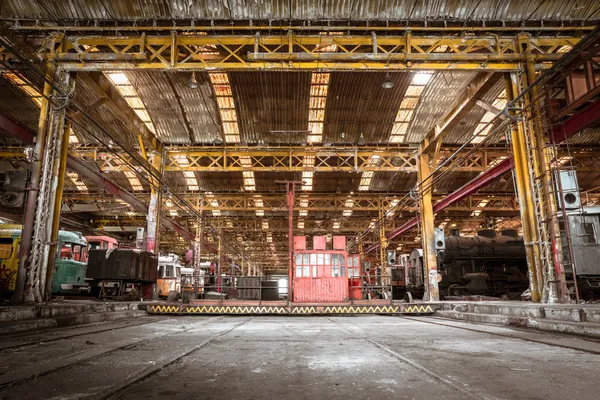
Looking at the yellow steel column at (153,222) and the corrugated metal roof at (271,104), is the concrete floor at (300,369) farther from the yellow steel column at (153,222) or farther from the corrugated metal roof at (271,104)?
the yellow steel column at (153,222)

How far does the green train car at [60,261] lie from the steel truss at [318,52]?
5.67 meters

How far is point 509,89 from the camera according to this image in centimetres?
1121

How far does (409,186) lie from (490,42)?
11606mm

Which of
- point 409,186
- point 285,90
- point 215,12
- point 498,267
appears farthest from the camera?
point 409,186

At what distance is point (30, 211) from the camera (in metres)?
9.48

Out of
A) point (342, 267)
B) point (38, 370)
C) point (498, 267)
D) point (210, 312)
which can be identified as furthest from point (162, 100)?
point (498, 267)

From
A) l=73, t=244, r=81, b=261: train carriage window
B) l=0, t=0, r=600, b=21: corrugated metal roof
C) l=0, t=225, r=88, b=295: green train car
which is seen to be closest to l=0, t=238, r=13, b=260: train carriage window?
l=0, t=225, r=88, b=295: green train car

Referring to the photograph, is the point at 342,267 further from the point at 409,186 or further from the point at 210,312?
the point at 409,186

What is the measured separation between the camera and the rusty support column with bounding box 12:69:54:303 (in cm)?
901

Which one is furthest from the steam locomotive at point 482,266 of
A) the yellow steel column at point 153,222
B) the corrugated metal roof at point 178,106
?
the yellow steel column at point 153,222

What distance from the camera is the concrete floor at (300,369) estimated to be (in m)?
2.60

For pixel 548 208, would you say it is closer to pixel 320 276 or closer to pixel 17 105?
pixel 320 276

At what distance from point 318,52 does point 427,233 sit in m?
9.12

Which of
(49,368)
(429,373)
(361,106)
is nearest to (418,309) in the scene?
(361,106)
